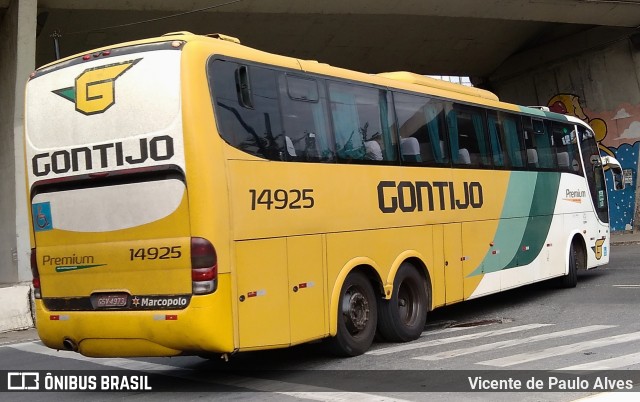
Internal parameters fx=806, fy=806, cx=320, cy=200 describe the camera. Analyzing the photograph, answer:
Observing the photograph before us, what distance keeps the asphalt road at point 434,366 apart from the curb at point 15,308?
1653 mm

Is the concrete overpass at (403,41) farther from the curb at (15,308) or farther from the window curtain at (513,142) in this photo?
the window curtain at (513,142)

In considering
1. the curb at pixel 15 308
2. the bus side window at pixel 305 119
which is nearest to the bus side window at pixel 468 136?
the bus side window at pixel 305 119

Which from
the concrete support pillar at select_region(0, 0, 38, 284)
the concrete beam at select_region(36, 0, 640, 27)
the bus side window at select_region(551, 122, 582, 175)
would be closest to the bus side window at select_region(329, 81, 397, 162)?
the bus side window at select_region(551, 122, 582, 175)

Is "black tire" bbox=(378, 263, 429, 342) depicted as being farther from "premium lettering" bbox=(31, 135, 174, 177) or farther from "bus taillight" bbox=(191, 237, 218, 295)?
"premium lettering" bbox=(31, 135, 174, 177)

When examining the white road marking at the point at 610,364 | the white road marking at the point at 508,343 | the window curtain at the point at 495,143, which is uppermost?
the window curtain at the point at 495,143

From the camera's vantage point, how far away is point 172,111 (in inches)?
297

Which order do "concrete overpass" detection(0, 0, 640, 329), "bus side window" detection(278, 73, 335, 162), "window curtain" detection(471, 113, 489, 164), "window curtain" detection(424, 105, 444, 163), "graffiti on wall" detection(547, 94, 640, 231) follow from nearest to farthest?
"bus side window" detection(278, 73, 335, 162) → "window curtain" detection(424, 105, 444, 163) → "window curtain" detection(471, 113, 489, 164) → "concrete overpass" detection(0, 0, 640, 329) → "graffiti on wall" detection(547, 94, 640, 231)

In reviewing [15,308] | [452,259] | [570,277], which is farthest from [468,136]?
[15,308]

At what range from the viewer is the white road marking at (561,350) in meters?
8.53

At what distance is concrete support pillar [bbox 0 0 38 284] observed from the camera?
16219 millimetres

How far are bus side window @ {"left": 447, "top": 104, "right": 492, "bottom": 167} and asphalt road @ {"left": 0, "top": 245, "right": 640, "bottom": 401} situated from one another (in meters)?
2.46

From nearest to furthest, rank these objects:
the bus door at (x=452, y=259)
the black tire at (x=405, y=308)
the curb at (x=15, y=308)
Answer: the black tire at (x=405, y=308) → the bus door at (x=452, y=259) → the curb at (x=15, y=308)

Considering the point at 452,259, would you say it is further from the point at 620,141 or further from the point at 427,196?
the point at 620,141

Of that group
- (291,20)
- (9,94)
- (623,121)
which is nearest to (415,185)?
(9,94)
